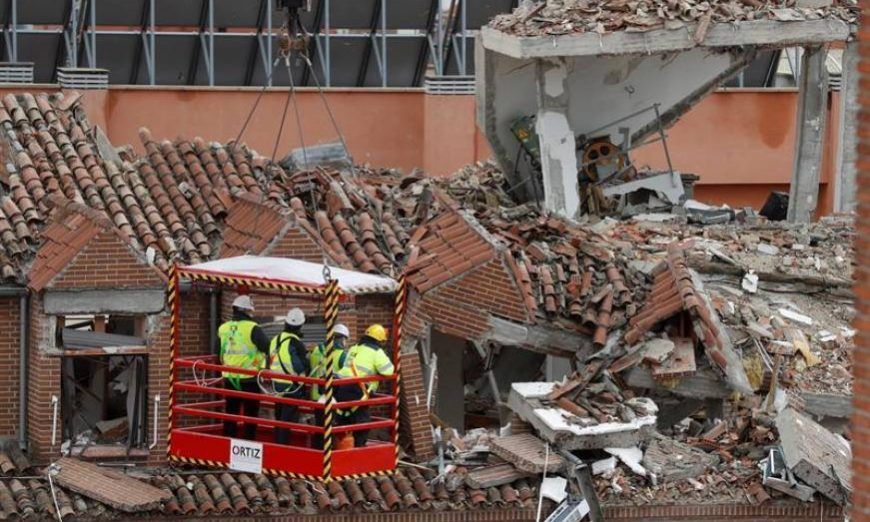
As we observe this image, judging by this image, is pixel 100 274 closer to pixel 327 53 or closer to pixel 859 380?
pixel 859 380

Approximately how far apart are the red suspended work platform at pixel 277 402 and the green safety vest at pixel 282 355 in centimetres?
16

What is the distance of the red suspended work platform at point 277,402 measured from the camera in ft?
79.0

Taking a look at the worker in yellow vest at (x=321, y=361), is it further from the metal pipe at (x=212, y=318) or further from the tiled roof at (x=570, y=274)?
the tiled roof at (x=570, y=274)

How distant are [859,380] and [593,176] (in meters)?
24.4


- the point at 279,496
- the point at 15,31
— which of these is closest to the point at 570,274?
the point at 279,496

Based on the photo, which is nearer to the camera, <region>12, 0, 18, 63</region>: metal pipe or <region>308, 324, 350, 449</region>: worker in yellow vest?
→ <region>308, 324, 350, 449</region>: worker in yellow vest

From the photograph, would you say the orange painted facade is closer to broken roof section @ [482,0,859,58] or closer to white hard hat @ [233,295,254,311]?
broken roof section @ [482,0,859,58]

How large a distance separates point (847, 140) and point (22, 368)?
1756 cm

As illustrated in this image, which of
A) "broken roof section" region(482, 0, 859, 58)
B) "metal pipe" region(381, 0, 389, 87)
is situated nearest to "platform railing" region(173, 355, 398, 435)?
"broken roof section" region(482, 0, 859, 58)

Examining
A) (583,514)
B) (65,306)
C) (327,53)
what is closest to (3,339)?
(65,306)

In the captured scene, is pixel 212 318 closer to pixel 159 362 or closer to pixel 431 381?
pixel 159 362

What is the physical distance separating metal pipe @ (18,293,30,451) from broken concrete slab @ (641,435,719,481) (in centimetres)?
699

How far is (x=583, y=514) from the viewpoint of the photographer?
25.8 m

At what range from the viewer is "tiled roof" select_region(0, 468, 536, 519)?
82.7ft
